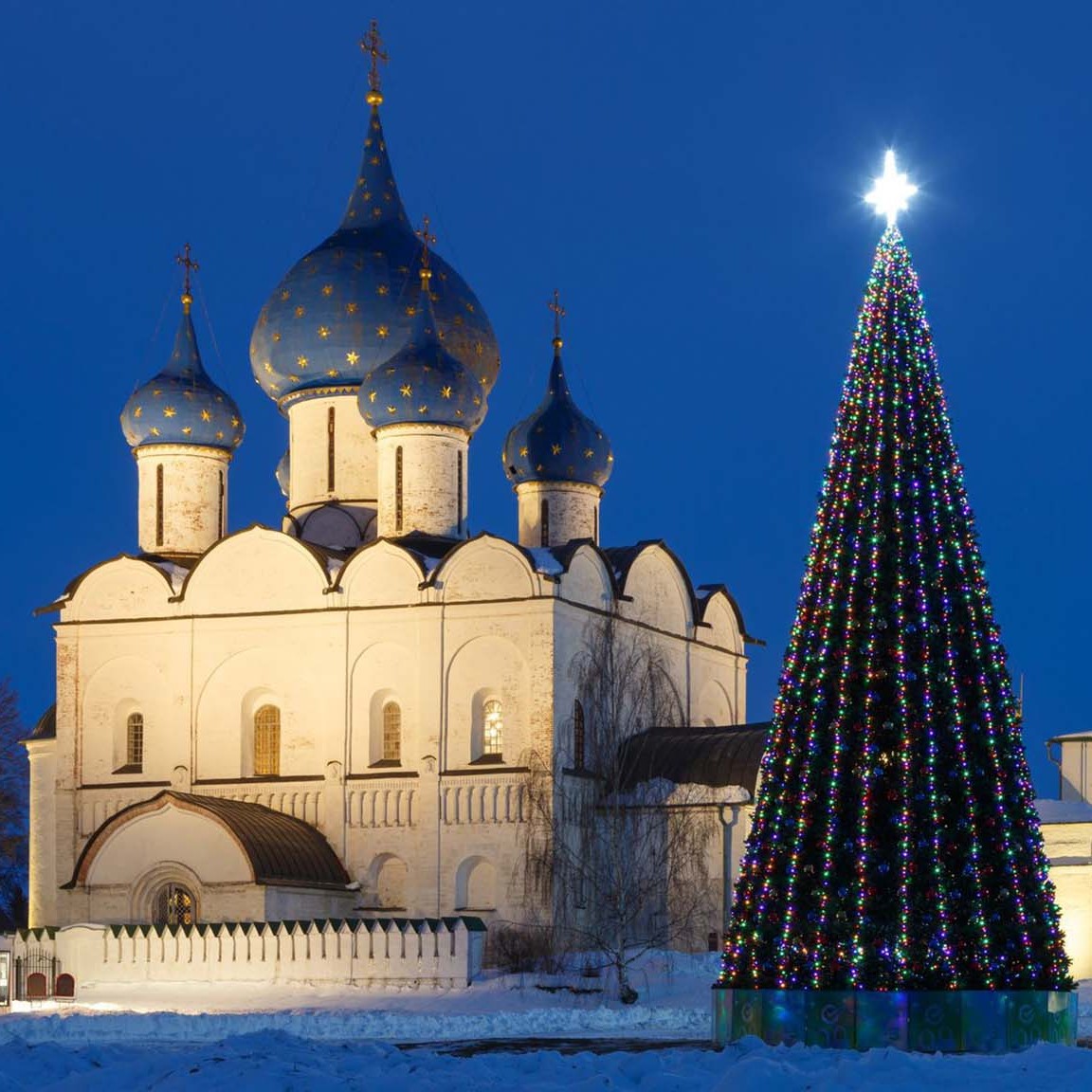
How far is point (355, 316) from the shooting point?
127 feet

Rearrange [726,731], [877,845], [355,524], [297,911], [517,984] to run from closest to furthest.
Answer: [877,845] < [517,984] < [297,911] < [726,731] < [355,524]

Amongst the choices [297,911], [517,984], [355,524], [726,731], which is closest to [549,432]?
[355,524]

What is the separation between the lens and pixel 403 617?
35.5 meters

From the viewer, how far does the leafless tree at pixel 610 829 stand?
108 ft

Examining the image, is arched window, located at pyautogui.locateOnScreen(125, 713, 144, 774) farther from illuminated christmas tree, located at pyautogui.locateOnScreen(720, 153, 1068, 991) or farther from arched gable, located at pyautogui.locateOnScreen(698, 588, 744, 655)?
illuminated christmas tree, located at pyautogui.locateOnScreen(720, 153, 1068, 991)

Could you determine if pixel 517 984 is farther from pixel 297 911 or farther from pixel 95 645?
pixel 95 645

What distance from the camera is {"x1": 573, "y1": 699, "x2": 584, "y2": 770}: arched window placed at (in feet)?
115

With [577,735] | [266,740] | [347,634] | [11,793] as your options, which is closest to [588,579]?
[577,735]

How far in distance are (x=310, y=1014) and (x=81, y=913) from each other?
10347 mm

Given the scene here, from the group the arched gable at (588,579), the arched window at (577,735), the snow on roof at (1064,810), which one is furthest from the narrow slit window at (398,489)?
the snow on roof at (1064,810)

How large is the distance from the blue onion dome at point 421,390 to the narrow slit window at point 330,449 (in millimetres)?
2104

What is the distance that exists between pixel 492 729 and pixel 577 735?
1.28 metres

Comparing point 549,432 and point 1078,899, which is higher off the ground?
point 549,432

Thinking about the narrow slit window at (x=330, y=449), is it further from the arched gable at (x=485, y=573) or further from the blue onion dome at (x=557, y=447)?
the arched gable at (x=485, y=573)
